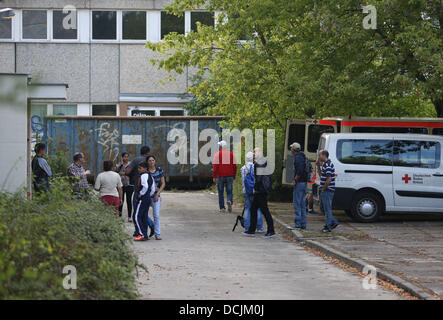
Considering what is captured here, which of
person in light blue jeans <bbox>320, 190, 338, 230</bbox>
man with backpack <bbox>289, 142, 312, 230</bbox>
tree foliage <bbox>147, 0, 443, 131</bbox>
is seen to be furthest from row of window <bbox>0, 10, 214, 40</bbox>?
person in light blue jeans <bbox>320, 190, 338, 230</bbox>

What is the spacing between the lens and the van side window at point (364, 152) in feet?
57.4

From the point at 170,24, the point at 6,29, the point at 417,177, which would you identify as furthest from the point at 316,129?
the point at 6,29

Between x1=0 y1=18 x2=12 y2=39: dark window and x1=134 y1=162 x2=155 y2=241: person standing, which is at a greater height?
x1=0 y1=18 x2=12 y2=39: dark window

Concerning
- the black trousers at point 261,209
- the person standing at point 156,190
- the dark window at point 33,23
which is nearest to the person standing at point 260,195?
the black trousers at point 261,209

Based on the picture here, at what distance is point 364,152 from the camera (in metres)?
17.5

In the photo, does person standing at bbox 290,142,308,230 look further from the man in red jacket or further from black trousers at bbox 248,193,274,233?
the man in red jacket

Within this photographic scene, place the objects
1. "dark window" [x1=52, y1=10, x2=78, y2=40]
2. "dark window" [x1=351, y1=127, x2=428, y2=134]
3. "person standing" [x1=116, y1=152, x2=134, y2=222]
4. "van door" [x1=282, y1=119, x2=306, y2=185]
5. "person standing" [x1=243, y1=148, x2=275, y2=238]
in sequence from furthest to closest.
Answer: "dark window" [x1=52, y1=10, x2=78, y2=40]
"van door" [x1=282, y1=119, x2=306, y2=185]
"dark window" [x1=351, y1=127, x2=428, y2=134]
"person standing" [x1=116, y1=152, x2=134, y2=222]
"person standing" [x1=243, y1=148, x2=275, y2=238]

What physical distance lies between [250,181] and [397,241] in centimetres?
336

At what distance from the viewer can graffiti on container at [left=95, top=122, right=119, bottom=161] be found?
27.4 metres

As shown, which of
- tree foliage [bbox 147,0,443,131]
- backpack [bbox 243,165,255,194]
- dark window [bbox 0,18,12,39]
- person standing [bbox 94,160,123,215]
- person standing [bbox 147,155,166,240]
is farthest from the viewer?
dark window [bbox 0,18,12,39]

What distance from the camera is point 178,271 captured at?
1059 cm

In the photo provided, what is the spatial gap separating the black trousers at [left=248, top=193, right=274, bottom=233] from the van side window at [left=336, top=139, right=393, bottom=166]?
2.86m

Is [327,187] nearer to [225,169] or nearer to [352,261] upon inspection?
[352,261]

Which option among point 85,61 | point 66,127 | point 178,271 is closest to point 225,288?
point 178,271
